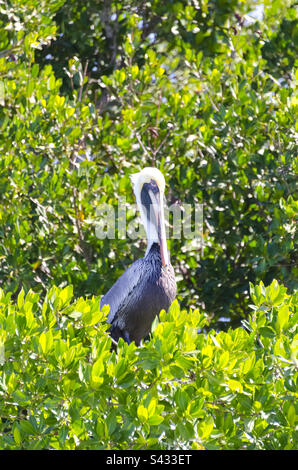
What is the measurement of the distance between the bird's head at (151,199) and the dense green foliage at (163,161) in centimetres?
38

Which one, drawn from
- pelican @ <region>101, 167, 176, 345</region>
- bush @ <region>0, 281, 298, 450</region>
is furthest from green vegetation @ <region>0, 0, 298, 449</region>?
pelican @ <region>101, 167, 176, 345</region>

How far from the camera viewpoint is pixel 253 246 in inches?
253

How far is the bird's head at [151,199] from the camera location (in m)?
6.16

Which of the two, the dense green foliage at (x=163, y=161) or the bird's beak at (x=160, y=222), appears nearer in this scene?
the bird's beak at (x=160, y=222)

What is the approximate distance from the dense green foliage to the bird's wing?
1.77 feet

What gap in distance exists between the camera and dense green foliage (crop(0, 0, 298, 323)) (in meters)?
6.52

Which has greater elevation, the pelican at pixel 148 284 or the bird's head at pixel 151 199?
the bird's head at pixel 151 199

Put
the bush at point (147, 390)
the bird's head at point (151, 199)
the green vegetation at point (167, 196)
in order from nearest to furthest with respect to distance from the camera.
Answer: the bush at point (147, 390) < the green vegetation at point (167, 196) < the bird's head at point (151, 199)

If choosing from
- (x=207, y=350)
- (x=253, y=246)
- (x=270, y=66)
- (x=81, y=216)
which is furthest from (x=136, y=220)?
(x=207, y=350)

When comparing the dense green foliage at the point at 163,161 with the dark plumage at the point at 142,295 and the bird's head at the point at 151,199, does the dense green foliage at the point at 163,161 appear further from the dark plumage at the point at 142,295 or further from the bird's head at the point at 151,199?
the dark plumage at the point at 142,295

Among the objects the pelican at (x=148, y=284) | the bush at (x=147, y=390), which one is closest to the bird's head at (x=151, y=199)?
the pelican at (x=148, y=284)

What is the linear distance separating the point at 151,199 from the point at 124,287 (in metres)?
0.91

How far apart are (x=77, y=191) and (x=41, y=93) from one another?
1.27 m

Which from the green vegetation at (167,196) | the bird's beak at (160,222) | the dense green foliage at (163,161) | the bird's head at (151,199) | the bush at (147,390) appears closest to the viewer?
the bush at (147,390)
